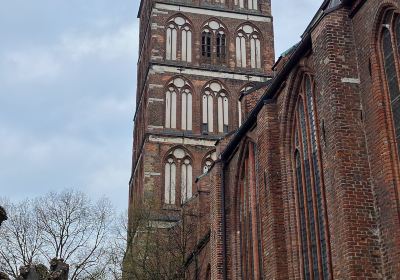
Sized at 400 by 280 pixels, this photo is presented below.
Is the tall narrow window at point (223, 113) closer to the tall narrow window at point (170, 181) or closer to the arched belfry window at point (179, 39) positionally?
the arched belfry window at point (179, 39)

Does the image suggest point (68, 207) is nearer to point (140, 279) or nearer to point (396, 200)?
point (140, 279)

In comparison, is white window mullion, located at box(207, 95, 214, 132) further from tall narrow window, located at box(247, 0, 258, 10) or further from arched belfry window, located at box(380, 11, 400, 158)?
arched belfry window, located at box(380, 11, 400, 158)

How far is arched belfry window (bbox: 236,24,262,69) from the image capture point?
36.2 meters

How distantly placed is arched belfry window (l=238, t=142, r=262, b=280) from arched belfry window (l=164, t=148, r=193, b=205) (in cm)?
1309

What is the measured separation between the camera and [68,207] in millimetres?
30797

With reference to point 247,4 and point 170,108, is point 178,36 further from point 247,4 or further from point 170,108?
point 247,4

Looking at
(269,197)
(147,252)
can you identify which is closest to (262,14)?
(147,252)

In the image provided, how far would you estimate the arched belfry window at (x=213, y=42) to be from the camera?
3591 centimetres

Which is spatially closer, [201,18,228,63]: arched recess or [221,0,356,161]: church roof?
[221,0,356,161]: church roof

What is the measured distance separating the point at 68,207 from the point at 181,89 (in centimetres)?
893

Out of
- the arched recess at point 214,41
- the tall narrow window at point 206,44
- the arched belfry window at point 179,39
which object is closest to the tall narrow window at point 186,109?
the arched belfry window at point 179,39

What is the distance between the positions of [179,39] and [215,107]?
4605 millimetres

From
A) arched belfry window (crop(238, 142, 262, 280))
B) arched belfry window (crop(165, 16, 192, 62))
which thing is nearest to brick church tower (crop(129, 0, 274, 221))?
arched belfry window (crop(165, 16, 192, 62))

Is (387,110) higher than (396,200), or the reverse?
(387,110)
